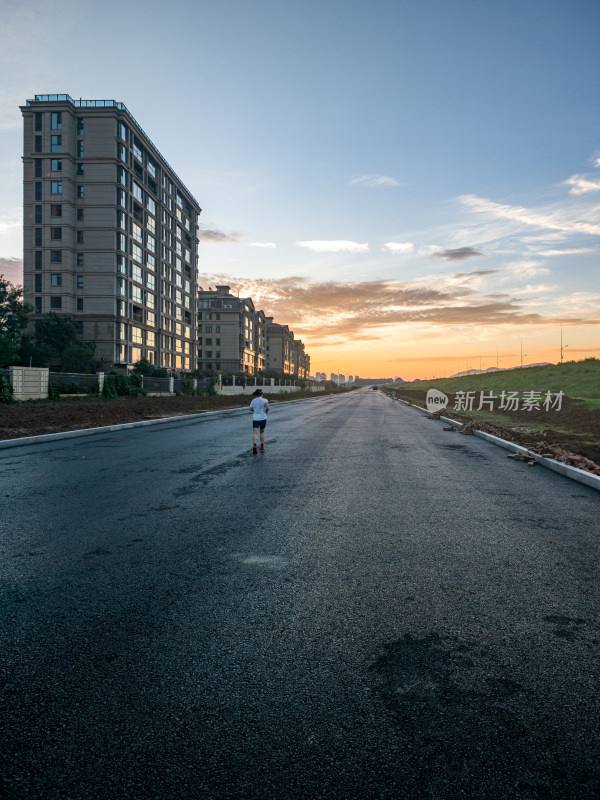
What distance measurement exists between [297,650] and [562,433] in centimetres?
1716

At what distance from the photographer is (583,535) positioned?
5.66 meters

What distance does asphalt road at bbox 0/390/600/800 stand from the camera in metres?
2.10

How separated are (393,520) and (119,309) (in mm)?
57536

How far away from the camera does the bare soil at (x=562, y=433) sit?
11422mm

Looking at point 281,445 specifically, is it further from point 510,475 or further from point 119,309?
point 119,309

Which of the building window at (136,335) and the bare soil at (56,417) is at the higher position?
the building window at (136,335)

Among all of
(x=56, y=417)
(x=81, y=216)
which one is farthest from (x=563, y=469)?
(x=81, y=216)

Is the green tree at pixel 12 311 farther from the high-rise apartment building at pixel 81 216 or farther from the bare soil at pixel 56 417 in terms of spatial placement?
the bare soil at pixel 56 417

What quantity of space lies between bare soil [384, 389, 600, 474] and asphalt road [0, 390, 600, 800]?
4964 mm

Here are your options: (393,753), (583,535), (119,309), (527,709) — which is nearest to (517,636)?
(527,709)

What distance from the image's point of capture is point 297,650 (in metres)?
3.04

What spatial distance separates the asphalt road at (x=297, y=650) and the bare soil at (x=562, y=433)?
496 centimetres

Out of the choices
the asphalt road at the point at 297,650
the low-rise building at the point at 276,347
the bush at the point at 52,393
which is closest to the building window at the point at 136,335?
the bush at the point at 52,393

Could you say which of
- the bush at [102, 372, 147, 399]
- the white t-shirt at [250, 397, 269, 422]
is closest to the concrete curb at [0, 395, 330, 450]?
the white t-shirt at [250, 397, 269, 422]
